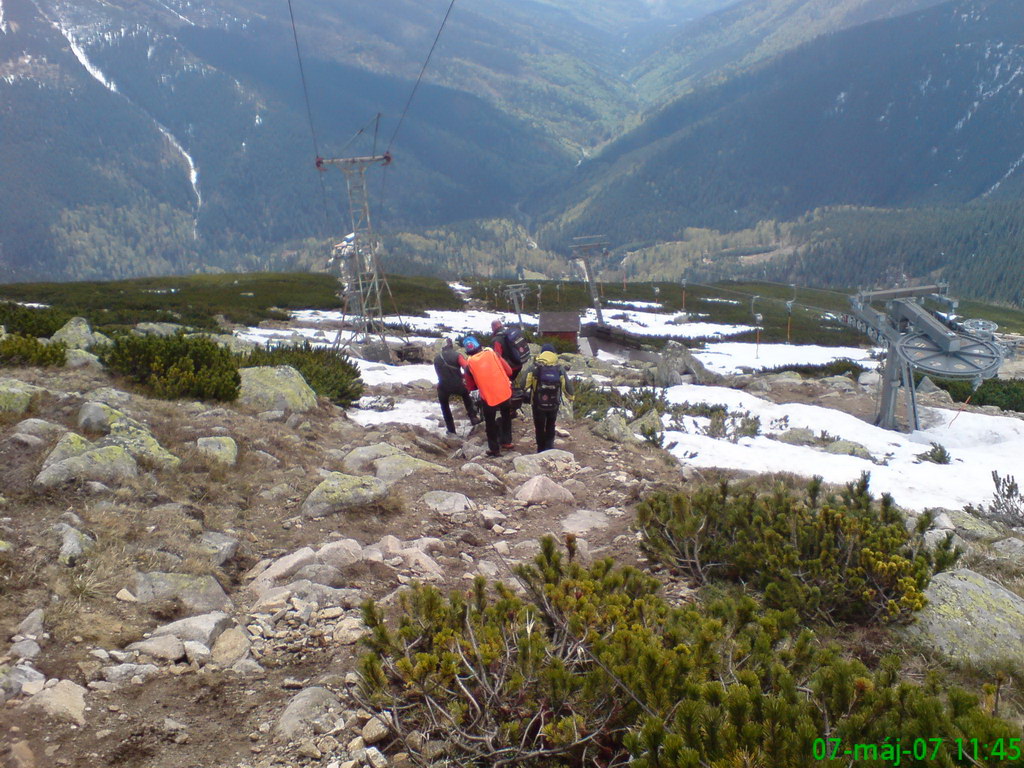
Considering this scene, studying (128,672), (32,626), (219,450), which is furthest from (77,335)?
(128,672)

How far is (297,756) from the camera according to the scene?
2.83 metres

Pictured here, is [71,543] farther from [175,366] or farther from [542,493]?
[175,366]

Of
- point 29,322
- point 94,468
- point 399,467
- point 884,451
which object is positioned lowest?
point 884,451

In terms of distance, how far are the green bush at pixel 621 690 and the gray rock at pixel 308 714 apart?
0.29m

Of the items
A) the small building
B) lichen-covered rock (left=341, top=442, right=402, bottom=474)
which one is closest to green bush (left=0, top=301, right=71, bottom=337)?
lichen-covered rock (left=341, top=442, right=402, bottom=474)

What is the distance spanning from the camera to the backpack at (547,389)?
855 centimetres

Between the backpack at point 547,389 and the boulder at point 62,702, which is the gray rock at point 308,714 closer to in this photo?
the boulder at point 62,702

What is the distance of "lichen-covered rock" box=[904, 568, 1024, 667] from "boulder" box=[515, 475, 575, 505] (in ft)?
11.3

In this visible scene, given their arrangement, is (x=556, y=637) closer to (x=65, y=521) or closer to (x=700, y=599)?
(x=700, y=599)

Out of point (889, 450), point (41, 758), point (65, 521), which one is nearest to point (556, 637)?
point (41, 758)

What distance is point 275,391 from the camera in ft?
30.5

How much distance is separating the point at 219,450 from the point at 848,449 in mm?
11240

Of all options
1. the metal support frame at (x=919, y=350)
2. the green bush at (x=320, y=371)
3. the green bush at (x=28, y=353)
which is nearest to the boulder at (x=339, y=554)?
the green bush at (x=320, y=371)

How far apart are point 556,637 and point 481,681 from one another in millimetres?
531
